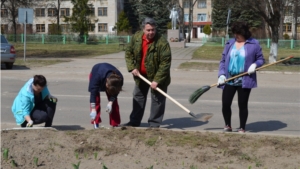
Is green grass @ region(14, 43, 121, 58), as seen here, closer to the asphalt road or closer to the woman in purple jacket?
the asphalt road

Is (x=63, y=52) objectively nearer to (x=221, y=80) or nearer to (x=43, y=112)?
(x=43, y=112)

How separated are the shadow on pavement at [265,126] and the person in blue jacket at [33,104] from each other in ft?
10.6

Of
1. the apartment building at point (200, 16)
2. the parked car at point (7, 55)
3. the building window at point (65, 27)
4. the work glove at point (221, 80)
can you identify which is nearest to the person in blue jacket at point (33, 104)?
the work glove at point (221, 80)

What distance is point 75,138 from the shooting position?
5828 millimetres

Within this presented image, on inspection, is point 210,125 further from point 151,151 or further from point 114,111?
point 151,151

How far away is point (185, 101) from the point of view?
11.3 metres

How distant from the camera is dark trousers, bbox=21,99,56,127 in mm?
6910

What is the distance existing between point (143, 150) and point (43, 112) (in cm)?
213

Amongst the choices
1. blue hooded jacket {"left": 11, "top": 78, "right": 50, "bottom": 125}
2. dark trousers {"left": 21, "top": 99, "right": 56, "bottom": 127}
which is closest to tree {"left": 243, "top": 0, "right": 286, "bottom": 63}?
dark trousers {"left": 21, "top": 99, "right": 56, "bottom": 127}

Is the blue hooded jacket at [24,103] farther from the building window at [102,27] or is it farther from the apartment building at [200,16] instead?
the apartment building at [200,16]

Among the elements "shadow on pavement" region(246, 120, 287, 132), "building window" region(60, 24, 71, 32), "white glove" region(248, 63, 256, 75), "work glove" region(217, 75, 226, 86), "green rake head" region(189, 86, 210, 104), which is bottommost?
"shadow on pavement" region(246, 120, 287, 132)

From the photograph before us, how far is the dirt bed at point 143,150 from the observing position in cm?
507

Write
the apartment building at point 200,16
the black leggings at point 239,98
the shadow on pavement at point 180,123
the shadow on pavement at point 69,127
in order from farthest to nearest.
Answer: the apartment building at point 200,16, the shadow on pavement at point 180,123, the shadow on pavement at point 69,127, the black leggings at point 239,98

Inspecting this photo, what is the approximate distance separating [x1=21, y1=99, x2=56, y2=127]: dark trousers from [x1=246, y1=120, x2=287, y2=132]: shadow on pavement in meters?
3.16
